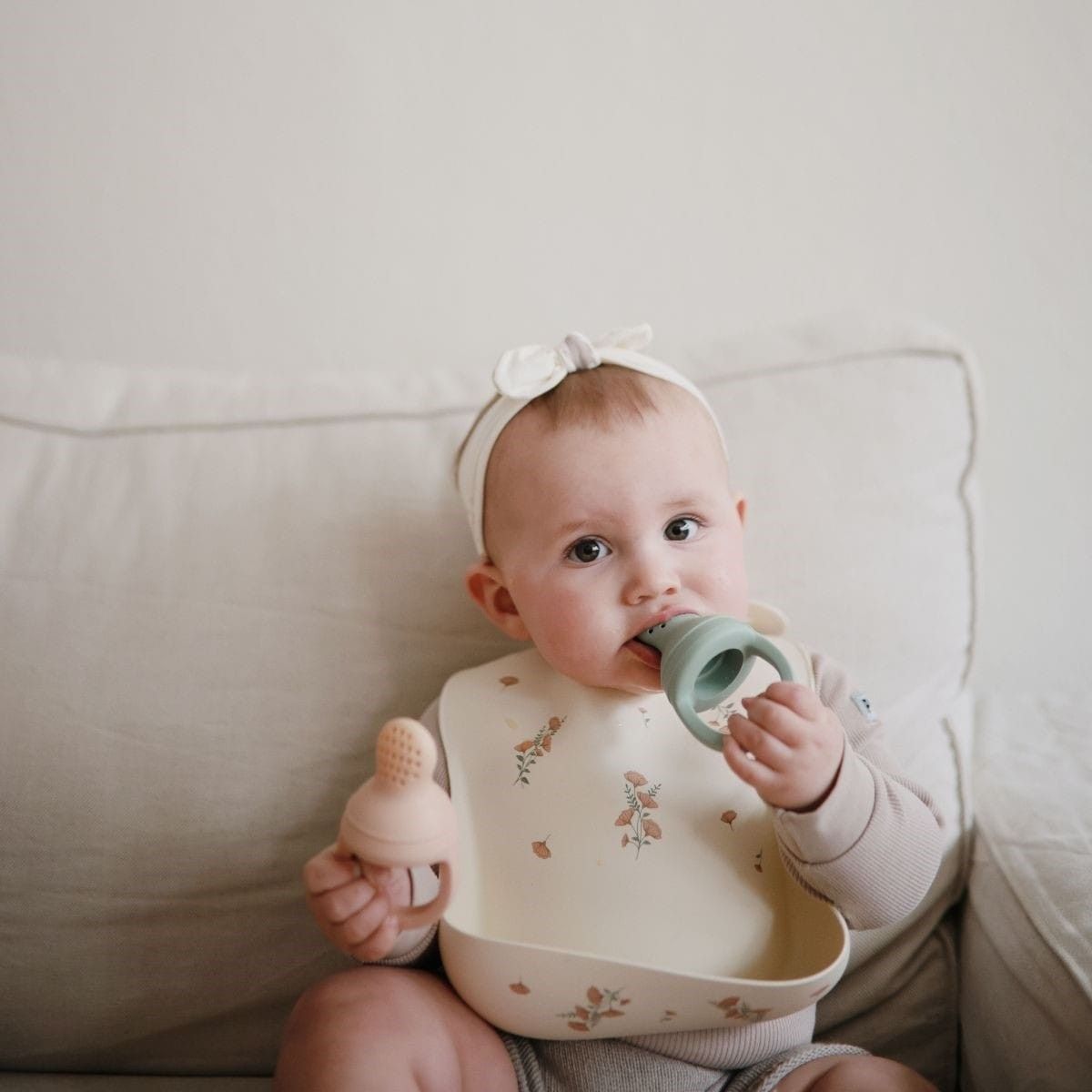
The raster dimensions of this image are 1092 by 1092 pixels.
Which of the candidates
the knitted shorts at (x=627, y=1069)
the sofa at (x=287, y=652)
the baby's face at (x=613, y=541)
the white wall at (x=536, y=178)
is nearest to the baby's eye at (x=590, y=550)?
the baby's face at (x=613, y=541)

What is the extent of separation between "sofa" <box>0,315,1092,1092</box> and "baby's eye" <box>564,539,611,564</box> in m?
0.22

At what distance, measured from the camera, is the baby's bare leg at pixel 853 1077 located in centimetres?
87

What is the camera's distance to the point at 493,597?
1.06 metres

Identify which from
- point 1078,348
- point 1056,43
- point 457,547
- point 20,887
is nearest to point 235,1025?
point 20,887

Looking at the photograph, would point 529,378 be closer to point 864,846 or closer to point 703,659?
point 703,659

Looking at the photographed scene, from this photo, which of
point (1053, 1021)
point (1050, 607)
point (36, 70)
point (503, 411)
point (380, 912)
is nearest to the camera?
point (380, 912)

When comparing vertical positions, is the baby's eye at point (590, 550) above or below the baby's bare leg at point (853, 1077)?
above

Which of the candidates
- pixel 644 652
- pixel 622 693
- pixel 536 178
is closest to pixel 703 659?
pixel 644 652

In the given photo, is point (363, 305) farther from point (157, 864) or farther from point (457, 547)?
point (157, 864)

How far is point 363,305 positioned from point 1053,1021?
3.96 ft

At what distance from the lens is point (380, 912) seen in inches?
31.6

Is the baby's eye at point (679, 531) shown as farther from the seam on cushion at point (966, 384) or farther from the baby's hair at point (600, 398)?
the seam on cushion at point (966, 384)

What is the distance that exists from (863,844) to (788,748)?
122mm

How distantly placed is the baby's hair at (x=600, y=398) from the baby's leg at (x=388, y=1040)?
21.9 inches
